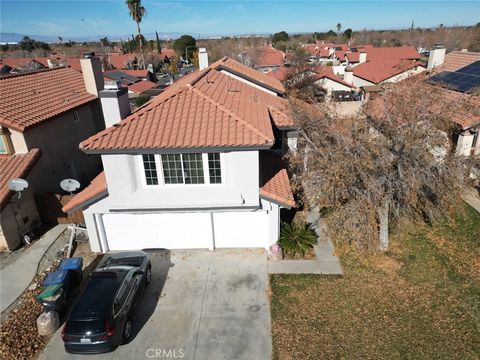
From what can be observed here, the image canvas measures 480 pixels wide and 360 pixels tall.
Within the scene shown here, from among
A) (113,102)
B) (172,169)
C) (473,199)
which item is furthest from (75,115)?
(473,199)

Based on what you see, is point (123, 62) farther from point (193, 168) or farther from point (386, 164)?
point (386, 164)

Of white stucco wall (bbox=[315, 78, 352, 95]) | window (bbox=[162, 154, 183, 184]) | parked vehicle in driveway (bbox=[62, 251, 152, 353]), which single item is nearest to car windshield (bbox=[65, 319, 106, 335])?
parked vehicle in driveway (bbox=[62, 251, 152, 353])

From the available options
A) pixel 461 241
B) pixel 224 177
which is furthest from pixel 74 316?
pixel 461 241

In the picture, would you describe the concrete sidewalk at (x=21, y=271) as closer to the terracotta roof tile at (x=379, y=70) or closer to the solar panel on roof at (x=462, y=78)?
the solar panel on roof at (x=462, y=78)

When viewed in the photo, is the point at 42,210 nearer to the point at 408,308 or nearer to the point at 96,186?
the point at 96,186

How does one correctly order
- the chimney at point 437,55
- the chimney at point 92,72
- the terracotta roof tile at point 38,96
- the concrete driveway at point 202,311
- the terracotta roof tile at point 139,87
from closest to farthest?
the concrete driveway at point 202,311 < the terracotta roof tile at point 38,96 < the chimney at point 92,72 < the chimney at point 437,55 < the terracotta roof tile at point 139,87

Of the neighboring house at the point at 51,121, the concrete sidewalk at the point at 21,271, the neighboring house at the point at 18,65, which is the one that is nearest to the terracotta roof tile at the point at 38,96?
the neighboring house at the point at 51,121
